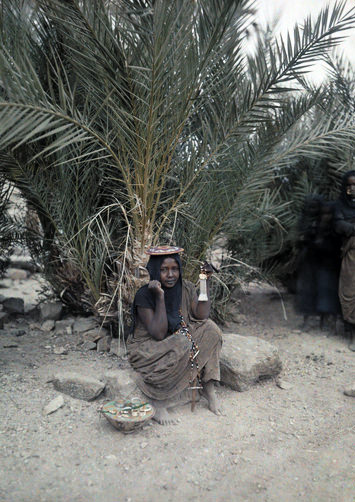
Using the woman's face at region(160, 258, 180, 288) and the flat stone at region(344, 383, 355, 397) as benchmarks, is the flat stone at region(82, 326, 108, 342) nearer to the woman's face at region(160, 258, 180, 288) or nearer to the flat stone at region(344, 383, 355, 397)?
the woman's face at region(160, 258, 180, 288)

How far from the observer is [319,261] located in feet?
19.4

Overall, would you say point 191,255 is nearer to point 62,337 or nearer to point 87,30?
point 62,337

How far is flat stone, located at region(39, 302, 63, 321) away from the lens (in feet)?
19.1

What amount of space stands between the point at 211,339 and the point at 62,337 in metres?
2.24

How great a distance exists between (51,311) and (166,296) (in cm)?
261

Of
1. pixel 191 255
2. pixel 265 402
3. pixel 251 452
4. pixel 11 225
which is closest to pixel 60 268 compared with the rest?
pixel 11 225

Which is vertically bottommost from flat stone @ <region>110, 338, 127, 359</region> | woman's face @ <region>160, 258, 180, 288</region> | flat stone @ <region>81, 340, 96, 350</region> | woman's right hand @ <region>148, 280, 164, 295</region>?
flat stone @ <region>81, 340, 96, 350</region>

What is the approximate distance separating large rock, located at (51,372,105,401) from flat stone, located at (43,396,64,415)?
177 mm

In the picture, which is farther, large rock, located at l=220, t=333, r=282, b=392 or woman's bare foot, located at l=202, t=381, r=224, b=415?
large rock, located at l=220, t=333, r=282, b=392

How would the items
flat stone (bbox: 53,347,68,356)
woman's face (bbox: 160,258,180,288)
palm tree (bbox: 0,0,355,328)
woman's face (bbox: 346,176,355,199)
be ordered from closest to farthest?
palm tree (bbox: 0,0,355,328), woman's face (bbox: 160,258,180,288), flat stone (bbox: 53,347,68,356), woman's face (bbox: 346,176,355,199)

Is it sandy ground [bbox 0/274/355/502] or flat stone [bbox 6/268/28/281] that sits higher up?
flat stone [bbox 6/268/28/281]

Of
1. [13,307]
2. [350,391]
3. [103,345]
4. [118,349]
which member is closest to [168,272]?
[118,349]

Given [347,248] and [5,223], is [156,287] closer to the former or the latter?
[5,223]

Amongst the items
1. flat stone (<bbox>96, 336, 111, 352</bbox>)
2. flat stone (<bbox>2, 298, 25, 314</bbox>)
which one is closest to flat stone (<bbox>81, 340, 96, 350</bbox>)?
flat stone (<bbox>96, 336, 111, 352</bbox>)
